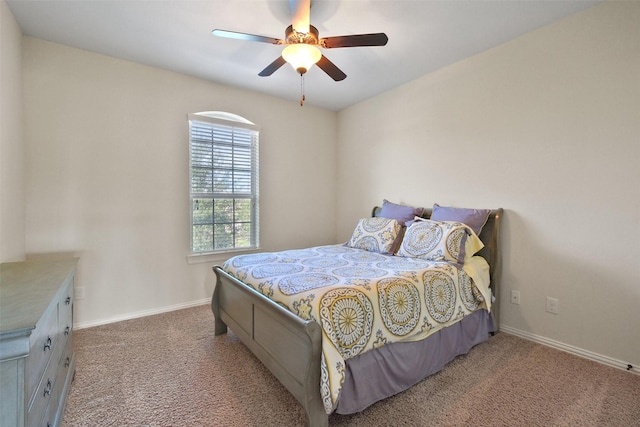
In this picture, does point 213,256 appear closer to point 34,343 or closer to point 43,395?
point 43,395

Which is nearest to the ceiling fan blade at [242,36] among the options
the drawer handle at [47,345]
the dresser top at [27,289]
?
the dresser top at [27,289]

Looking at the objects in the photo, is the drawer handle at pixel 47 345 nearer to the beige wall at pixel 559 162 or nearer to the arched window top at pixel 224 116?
the arched window top at pixel 224 116

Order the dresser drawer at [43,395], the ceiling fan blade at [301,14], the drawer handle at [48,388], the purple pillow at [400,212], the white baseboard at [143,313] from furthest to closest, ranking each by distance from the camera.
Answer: the purple pillow at [400,212], the white baseboard at [143,313], the ceiling fan blade at [301,14], the drawer handle at [48,388], the dresser drawer at [43,395]

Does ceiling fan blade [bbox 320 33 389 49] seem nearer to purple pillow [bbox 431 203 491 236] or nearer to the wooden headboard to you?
purple pillow [bbox 431 203 491 236]

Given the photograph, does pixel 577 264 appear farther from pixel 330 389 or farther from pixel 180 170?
pixel 180 170

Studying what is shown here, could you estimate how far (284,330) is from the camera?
1630 mm

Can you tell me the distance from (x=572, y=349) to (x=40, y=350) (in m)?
3.32

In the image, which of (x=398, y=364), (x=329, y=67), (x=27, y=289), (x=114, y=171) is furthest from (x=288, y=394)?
(x=114, y=171)

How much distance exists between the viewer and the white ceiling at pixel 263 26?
205 cm

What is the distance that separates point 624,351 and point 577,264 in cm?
63

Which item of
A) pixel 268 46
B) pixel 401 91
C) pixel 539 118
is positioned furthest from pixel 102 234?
pixel 539 118

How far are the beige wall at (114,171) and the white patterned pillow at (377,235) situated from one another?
67.2 inches

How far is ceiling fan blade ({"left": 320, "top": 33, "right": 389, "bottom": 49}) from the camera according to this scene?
1.81 metres

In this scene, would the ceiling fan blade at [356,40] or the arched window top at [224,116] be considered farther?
the arched window top at [224,116]
